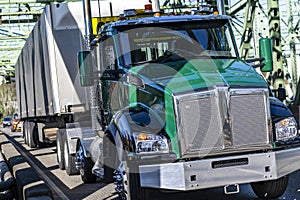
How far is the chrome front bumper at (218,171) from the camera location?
6961mm

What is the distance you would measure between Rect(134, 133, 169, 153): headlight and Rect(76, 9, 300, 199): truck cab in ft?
0.04

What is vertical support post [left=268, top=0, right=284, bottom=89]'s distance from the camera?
18.9m

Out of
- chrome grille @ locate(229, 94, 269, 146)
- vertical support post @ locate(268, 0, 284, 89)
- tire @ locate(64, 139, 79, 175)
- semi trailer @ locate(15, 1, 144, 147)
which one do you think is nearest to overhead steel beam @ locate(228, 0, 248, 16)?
vertical support post @ locate(268, 0, 284, 89)

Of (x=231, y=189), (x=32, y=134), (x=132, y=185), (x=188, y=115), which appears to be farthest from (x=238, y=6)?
(x=132, y=185)

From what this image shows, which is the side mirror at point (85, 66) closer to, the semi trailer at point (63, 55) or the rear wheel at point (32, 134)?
the semi trailer at point (63, 55)

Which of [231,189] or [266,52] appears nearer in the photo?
[231,189]

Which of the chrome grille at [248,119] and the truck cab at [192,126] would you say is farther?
the chrome grille at [248,119]

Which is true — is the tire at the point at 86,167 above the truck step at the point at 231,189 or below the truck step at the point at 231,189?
below

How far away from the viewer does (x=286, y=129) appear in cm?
764

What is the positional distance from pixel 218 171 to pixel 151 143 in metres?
0.87

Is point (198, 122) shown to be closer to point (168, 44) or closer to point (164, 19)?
point (168, 44)

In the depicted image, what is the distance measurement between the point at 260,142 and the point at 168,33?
2.25m

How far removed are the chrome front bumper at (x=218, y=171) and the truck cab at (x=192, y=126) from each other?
1 centimetres

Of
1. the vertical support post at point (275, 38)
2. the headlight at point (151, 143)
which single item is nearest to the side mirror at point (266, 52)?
the headlight at point (151, 143)
